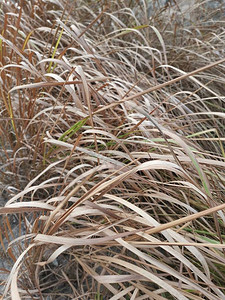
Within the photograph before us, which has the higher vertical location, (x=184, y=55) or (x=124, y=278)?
(x=184, y=55)

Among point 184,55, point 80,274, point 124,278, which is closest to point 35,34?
point 184,55

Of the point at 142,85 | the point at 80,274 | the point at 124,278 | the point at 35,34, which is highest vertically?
the point at 35,34

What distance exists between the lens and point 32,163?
938 mm

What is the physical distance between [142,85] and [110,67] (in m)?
0.12

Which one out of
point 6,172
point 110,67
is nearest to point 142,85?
point 110,67

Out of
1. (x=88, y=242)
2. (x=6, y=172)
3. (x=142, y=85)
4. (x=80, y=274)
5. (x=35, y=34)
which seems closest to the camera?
(x=88, y=242)

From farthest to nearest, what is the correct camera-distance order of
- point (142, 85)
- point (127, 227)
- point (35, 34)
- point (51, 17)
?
point (51, 17), point (35, 34), point (142, 85), point (127, 227)

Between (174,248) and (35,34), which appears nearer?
(174,248)

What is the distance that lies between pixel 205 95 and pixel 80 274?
810mm

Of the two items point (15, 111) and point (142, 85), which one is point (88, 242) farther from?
point (142, 85)

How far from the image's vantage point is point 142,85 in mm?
1218

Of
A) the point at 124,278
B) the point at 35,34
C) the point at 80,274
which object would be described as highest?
the point at 35,34

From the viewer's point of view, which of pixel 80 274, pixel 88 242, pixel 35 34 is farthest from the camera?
pixel 35 34

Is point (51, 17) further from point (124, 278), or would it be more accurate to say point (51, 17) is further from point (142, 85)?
point (124, 278)
